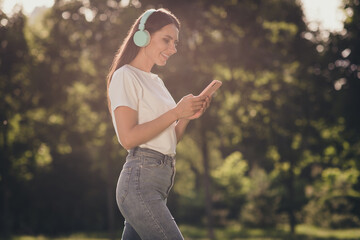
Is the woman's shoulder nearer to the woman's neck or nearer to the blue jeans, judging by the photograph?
the woman's neck

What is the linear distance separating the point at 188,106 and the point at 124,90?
0.40m

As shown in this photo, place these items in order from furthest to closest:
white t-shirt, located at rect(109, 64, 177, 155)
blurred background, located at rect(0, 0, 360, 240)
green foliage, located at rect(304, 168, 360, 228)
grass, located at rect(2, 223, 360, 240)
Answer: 1. green foliage, located at rect(304, 168, 360, 228)
2. grass, located at rect(2, 223, 360, 240)
3. blurred background, located at rect(0, 0, 360, 240)
4. white t-shirt, located at rect(109, 64, 177, 155)

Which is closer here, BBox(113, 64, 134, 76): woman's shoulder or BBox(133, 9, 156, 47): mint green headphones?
BBox(113, 64, 134, 76): woman's shoulder

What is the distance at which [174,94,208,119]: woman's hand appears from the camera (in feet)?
9.21

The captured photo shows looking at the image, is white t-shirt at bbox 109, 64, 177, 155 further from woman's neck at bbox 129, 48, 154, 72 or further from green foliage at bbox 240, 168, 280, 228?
green foliage at bbox 240, 168, 280, 228

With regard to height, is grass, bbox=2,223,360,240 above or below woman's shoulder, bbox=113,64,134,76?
below

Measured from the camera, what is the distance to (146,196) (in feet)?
9.11

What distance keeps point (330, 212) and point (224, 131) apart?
9161mm

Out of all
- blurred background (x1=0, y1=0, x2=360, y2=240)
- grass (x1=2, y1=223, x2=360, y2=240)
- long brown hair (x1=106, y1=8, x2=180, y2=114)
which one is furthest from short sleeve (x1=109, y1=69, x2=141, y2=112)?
grass (x1=2, y1=223, x2=360, y2=240)

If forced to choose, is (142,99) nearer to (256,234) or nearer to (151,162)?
(151,162)

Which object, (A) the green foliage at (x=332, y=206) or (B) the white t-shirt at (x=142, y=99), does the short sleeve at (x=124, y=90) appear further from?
(A) the green foliage at (x=332, y=206)

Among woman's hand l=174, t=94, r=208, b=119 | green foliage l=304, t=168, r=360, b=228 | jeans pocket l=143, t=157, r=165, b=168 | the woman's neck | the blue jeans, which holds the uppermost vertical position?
the woman's neck

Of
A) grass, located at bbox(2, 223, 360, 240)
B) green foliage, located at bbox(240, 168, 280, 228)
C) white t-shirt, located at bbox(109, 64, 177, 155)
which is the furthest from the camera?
green foliage, located at bbox(240, 168, 280, 228)

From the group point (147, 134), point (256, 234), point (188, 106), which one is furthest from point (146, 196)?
point (256, 234)
